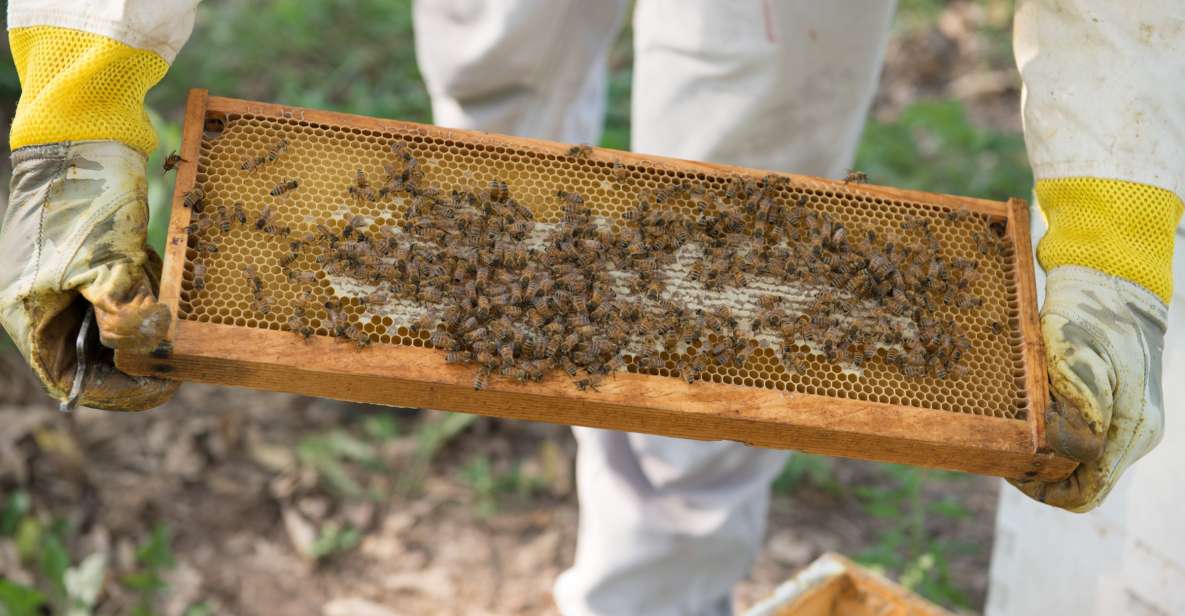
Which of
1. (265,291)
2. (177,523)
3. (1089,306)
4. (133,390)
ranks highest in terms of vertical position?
(1089,306)

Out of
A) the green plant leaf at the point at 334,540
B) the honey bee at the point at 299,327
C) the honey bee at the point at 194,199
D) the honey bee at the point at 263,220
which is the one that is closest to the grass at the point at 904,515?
the green plant leaf at the point at 334,540

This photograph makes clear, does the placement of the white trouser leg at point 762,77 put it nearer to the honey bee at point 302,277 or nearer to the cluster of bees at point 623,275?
the cluster of bees at point 623,275

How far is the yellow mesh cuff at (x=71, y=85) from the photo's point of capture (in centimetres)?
258

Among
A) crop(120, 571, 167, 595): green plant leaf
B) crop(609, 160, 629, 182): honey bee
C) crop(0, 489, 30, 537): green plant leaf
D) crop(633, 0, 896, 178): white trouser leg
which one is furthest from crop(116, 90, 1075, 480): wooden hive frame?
crop(0, 489, 30, 537): green plant leaf

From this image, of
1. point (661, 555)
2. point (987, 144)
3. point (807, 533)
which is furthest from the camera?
point (987, 144)

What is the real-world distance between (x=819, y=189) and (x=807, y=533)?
2592 millimetres

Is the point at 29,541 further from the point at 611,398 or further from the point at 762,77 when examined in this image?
the point at 762,77

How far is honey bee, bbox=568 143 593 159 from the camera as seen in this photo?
2.89 meters

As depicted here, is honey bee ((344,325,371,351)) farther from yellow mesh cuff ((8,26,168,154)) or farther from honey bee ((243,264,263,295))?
yellow mesh cuff ((8,26,168,154))

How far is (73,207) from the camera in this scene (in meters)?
2.54

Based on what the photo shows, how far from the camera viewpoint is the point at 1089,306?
283 centimetres

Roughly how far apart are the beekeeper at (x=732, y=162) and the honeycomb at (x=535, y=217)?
0.53 ft

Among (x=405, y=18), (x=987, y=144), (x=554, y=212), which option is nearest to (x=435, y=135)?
(x=554, y=212)

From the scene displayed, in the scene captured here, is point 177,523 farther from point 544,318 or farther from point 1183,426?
point 1183,426
